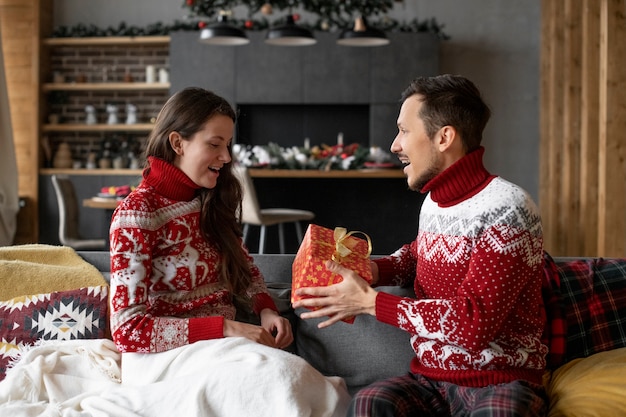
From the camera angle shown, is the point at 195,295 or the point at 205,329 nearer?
the point at 205,329

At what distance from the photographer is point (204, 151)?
2.10 meters

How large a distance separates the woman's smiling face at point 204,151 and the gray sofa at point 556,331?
498mm

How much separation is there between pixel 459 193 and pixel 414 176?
0.41ft

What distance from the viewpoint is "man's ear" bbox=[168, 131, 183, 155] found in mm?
2123

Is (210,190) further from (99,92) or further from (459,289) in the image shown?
(99,92)

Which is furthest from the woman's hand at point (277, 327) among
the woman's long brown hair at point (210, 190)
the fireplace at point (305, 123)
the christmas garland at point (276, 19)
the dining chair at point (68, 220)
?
the fireplace at point (305, 123)

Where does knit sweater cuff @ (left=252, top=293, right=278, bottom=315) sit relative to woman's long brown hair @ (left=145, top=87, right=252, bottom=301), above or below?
below

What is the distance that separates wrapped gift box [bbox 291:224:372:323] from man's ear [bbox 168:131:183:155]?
0.43 metres

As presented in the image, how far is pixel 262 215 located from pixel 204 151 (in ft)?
12.2

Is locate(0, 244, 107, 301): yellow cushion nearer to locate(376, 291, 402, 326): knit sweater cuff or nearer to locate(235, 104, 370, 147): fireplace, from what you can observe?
locate(376, 291, 402, 326): knit sweater cuff

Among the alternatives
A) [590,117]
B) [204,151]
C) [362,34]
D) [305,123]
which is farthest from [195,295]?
[305,123]

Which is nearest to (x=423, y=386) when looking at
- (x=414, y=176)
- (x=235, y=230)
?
(x=414, y=176)

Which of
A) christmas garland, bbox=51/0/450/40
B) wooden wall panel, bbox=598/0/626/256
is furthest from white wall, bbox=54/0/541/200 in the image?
wooden wall panel, bbox=598/0/626/256

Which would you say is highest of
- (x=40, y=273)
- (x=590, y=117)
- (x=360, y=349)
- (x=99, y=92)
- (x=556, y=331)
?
(x=99, y=92)
